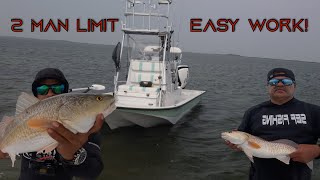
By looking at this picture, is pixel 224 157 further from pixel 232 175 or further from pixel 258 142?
pixel 258 142

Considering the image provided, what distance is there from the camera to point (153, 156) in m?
9.77

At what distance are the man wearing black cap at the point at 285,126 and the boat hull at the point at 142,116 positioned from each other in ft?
22.2

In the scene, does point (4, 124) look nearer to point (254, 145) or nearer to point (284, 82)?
point (254, 145)

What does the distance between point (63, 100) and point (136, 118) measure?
929 cm

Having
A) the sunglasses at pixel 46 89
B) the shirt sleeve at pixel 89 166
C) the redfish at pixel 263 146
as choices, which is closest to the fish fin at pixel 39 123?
the shirt sleeve at pixel 89 166

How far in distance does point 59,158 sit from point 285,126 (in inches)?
105

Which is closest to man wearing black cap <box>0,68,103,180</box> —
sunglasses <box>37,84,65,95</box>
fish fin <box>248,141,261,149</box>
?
sunglasses <box>37,84,65,95</box>

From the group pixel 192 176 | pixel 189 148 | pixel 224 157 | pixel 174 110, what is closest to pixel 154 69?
pixel 174 110

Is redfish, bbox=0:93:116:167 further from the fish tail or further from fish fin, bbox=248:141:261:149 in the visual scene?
fish fin, bbox=248:141:261:149

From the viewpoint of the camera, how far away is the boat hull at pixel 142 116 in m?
10.6

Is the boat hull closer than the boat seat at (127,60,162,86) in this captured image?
Yes

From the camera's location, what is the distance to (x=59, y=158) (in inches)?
104

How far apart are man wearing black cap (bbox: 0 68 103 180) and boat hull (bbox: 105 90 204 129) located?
25.0 ft

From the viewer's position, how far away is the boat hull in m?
10.6
